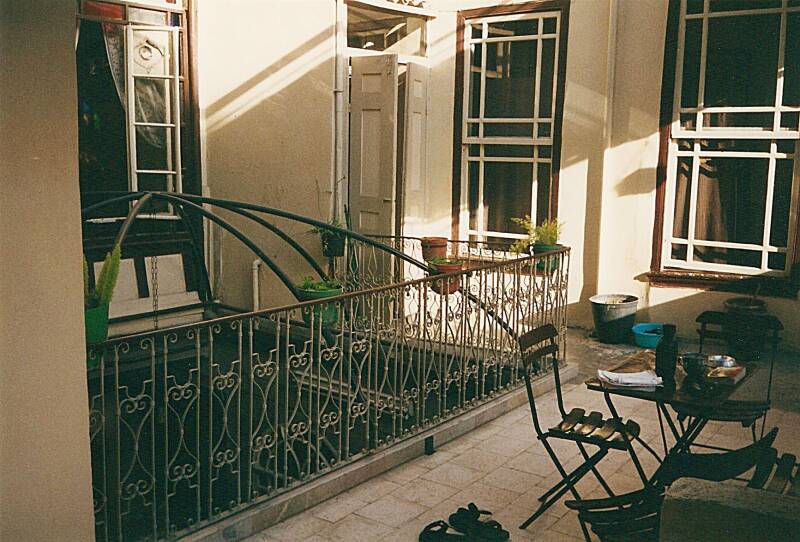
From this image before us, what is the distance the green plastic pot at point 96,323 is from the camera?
3.74 m

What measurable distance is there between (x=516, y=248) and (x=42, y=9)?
22.5 feet

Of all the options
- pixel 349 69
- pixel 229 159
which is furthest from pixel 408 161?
pixel 229 159

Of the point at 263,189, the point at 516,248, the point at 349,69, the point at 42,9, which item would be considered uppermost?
the point at 349,69

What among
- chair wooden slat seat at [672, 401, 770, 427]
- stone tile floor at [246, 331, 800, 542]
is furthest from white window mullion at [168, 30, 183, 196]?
chair wooden slat seat at [672, 401, 770, 427]

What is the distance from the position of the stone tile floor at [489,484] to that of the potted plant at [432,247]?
8.81 feet

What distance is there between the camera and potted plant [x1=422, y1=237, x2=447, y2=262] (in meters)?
8.55

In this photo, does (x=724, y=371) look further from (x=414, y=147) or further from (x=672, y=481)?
(x=414, y=147)

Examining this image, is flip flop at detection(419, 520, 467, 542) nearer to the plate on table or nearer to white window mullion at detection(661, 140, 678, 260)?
the plate on table

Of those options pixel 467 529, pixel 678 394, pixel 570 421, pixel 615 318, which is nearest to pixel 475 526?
pixel 467 529

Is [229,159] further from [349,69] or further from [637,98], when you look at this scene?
[637,98]

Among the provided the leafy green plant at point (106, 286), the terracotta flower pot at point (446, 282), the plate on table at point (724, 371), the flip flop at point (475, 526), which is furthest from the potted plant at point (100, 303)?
the plate on table at point (724, 371)

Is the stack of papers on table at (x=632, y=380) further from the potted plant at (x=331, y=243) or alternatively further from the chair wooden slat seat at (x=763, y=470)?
the potted plant at (x=331, y=243)

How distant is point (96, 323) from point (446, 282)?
2.52 m

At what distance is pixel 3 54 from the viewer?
2115mm
